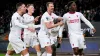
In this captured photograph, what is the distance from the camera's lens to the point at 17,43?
37.6ft

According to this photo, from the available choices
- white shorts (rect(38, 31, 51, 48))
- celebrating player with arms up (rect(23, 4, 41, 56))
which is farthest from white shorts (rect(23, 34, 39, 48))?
white shorts (rect(38, 31, 51, 48))

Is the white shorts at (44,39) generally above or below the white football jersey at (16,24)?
below

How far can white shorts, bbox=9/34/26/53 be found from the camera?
449 inches

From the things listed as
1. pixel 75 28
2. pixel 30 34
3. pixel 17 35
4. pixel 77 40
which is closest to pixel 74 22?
pixel 75 28

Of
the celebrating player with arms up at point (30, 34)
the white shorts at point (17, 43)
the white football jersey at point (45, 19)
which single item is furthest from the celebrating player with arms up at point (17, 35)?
the celebrating player with arms up at point (30, 34)

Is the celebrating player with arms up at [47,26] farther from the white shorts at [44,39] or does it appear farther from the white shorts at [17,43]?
the white shorts at [17,43]

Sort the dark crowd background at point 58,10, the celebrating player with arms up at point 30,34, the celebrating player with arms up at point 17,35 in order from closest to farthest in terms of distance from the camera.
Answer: the celebrating player with arms up at point 17,35 → the celebrating player with arms up at point 30,34 → the dark crowd background at point 58,10

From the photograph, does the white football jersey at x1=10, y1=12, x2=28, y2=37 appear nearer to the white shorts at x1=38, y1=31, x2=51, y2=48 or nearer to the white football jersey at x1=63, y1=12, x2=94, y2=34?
the white shorts at x1=38, y1=31, x2=51, y2=48

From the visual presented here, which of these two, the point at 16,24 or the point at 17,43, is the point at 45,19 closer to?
the point at 16,24

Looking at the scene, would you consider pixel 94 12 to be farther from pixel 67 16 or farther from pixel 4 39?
pixel 67 16

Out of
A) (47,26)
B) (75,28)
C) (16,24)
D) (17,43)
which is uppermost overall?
(16,24)

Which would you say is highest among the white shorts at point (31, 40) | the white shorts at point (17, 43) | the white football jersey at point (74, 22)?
the white football jersey at point (74, 22)

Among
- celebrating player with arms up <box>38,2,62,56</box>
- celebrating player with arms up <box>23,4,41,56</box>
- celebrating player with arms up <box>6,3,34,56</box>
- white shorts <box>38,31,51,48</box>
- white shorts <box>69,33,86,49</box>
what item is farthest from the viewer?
celebrating player with arms up <box>23,4,41,56</box>

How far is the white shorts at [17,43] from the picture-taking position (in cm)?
1141
